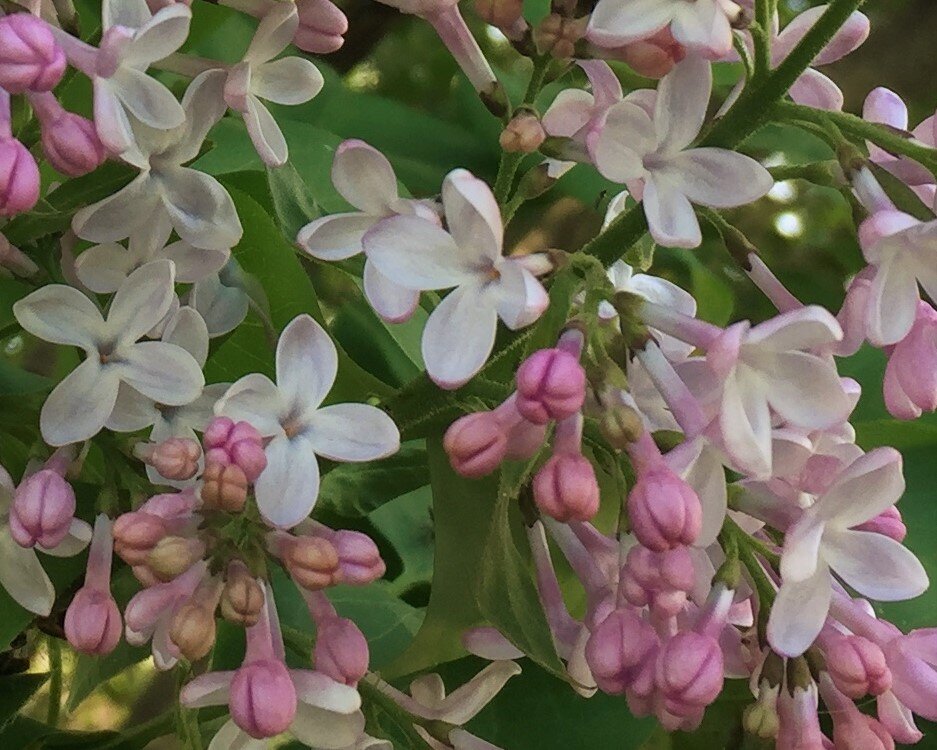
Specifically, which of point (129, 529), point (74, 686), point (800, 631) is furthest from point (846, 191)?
point (74, 686)

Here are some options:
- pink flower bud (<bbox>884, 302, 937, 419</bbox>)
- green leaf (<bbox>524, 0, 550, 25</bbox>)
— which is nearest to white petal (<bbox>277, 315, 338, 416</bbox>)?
pink flower bud (<bbox>884, 302, 937, 419</bbox>)

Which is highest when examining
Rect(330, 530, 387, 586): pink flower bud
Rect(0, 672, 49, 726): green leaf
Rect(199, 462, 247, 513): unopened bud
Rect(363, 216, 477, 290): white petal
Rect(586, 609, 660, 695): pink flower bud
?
Rect(363, 216, 477, 290): white petal

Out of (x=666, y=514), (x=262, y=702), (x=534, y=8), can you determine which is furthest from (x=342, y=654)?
(x=534, y=8)

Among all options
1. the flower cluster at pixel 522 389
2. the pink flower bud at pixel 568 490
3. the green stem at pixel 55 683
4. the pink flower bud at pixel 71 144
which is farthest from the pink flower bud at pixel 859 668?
the green stem at pixel 55 683

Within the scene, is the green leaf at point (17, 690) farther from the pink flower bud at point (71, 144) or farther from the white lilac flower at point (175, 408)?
the pink flower bud at point (71, 144)

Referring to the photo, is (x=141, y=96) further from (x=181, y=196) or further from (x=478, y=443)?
(x=478, y=443)

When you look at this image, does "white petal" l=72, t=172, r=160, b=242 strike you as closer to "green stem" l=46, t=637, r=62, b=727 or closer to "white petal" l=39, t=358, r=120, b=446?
"white petal" l=39, t=358, r=120, b=446
